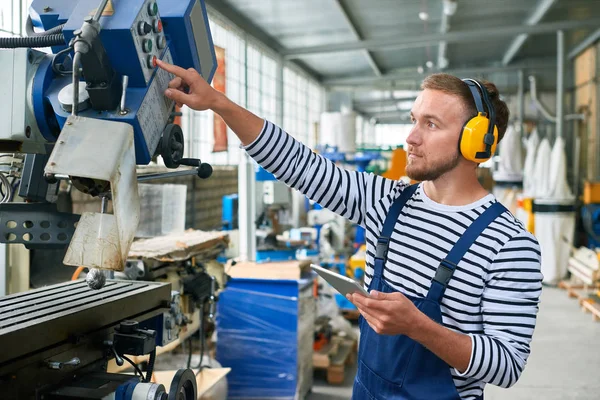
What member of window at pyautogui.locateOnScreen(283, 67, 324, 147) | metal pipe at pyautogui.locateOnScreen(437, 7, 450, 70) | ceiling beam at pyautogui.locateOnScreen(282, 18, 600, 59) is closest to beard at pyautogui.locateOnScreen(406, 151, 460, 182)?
metal pipe at pyautogui.locateOnScreen(437, 7, 450, 70)

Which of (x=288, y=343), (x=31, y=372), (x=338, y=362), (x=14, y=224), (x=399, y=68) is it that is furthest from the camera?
(x=399, y=68)

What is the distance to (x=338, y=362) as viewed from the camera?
135 inches

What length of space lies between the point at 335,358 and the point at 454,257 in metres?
2.63

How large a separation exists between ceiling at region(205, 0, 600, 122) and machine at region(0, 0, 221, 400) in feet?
18.1

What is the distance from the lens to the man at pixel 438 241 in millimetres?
1006

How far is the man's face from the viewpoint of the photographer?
1.14 meters

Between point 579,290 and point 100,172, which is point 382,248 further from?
point 579,290

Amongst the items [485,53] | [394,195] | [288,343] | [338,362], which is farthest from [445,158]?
[485,53]

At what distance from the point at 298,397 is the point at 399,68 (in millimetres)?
10063

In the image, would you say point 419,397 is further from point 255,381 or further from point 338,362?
point 338,362

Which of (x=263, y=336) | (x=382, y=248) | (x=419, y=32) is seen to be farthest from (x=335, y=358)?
(x=419, y=32)

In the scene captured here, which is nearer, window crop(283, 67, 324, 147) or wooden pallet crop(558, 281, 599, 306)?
wooden pallet crop(558, 281, 599, 306)

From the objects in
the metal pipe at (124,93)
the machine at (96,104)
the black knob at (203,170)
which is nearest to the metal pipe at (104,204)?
the machine at (96,104)

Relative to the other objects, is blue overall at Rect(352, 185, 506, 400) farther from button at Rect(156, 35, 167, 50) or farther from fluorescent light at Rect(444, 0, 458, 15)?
fluorescent light at Rect(444, 0, 458, 15)
